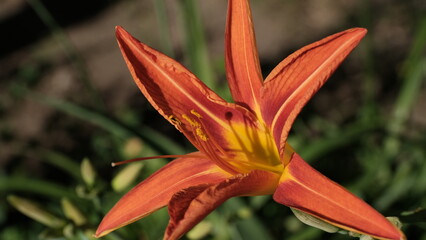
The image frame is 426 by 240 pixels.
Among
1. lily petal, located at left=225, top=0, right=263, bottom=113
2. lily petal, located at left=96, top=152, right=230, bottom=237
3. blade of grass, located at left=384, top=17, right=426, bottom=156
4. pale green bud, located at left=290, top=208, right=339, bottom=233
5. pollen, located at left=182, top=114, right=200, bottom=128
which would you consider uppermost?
lily petal, located at left=225, top=0, right=263, bottom=113

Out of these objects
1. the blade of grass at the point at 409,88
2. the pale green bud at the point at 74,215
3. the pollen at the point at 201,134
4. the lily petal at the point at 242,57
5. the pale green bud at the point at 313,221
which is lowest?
the blade of grass at the point at 409,88

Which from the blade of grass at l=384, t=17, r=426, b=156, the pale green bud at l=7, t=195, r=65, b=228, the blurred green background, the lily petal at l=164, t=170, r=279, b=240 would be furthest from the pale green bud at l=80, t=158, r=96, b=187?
the blade of grass at l=384, t=17, r=426, b=156

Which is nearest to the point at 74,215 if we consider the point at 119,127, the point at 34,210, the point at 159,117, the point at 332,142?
the point at 34,210

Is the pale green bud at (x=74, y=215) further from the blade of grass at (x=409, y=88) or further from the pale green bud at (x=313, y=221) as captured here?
the blade of grass at (x=409, y=88)

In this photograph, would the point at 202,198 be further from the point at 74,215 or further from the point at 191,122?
the point at 74,215

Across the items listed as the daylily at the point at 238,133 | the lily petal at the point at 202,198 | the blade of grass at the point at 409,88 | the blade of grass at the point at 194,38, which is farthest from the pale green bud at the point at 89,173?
the blade of grass at the point at 409,88

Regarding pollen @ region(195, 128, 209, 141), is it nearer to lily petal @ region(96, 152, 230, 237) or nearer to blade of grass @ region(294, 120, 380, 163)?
lily petal @ region(96, 152, 230, 237)
